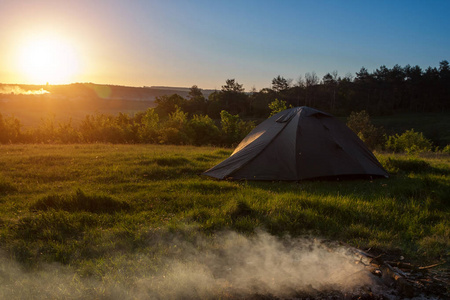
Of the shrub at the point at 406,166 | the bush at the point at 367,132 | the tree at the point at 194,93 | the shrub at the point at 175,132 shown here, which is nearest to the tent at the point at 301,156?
the shrub at the point at 406,166

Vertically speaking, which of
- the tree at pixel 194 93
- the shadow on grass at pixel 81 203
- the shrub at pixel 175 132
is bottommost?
the shadow on grass at pixel 81 203

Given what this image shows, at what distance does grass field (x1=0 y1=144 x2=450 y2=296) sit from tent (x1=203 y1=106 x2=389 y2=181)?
1.11 ft

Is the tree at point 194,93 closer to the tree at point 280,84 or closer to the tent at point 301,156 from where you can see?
the tree at point 280,84

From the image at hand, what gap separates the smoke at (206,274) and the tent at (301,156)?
3.73 metres

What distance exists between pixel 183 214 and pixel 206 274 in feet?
6.32

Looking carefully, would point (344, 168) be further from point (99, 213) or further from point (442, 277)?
point (99, 213)

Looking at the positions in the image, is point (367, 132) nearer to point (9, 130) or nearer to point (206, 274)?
point (9, 130)

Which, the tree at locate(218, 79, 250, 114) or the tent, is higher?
the tree at locate(218, 79, 250, 114)

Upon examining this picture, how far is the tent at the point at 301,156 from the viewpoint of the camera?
7.79 meters

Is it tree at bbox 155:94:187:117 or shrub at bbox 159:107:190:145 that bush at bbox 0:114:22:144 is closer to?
shrub at bbox 159:107:190:145

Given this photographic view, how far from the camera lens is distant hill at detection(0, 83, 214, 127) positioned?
61375mm

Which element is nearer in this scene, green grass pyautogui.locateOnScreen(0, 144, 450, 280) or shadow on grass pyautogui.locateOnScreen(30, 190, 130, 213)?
green grass pyautogui.locateOnScreen(0, 144, 450, 280)

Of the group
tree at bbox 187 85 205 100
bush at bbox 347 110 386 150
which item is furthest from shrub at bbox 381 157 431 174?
tree at bbox 187 85 205 100

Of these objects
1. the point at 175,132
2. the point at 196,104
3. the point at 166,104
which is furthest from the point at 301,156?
the point at 196,104
